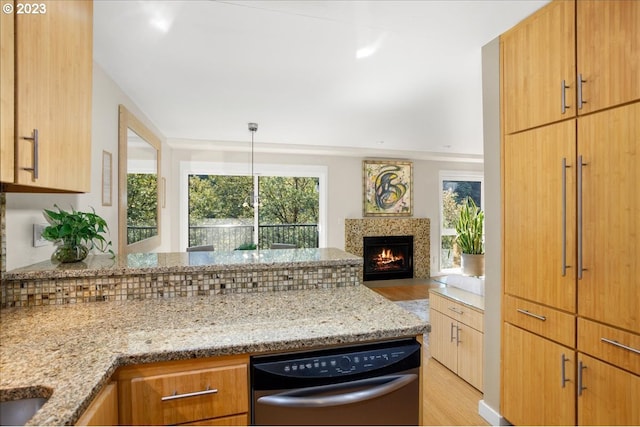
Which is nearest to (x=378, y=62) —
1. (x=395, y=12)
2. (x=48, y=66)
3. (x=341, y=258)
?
(x=395, y=12)

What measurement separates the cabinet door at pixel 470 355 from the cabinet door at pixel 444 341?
0.06 m

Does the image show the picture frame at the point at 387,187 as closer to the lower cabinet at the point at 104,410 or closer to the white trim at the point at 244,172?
the white trim at the point at 244,172

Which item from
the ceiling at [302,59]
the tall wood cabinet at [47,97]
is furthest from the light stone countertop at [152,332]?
the ceiling at [302,59]

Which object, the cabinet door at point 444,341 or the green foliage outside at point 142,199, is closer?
the cabinet door at point 444,341

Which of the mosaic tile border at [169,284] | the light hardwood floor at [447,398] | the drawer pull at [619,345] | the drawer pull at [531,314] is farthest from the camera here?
the light hardwood floor at [447,398]

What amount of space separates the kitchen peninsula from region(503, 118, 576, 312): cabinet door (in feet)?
2.89

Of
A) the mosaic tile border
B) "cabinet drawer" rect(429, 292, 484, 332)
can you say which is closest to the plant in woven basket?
"cabinet drawer" rect(429, 292, 484, 332)

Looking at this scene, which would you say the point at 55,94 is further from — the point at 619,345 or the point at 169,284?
the point at 619,345

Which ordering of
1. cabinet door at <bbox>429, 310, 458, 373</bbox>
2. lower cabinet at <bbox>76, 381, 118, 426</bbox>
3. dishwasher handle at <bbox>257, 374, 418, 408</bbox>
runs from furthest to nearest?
cabinet door at <bbox>429, 310, 458, 373</bbox> < dishwasher handle at <bbox>257, 374, 418, 408</bbox> < lower cabinet at <bbox>76, 381, 118, 426</bbox>

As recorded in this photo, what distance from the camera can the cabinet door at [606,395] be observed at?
1.31 meters

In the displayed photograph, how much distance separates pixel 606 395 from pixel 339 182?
483 cm

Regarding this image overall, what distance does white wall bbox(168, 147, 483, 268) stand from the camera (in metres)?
5.24

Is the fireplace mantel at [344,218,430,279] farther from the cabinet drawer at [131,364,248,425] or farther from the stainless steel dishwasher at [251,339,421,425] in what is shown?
the cabinet drawer at [131,364,248,425]

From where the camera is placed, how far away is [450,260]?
6.68 metres
